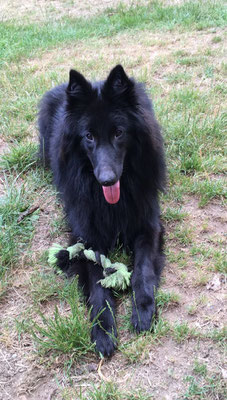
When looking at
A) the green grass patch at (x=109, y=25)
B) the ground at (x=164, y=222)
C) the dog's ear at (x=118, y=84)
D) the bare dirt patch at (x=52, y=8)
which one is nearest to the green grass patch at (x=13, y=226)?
the ground at (x=164, y=222)

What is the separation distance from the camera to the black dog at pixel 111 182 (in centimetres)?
245

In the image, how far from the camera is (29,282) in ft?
9.18

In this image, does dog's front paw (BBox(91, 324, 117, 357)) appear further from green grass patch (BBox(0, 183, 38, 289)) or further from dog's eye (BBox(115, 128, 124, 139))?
dog's eye (BBox(115, 128, 124, 139))

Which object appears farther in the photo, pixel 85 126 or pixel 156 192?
pixel 156 192

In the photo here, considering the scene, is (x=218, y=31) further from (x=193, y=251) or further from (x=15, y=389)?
(x=15, y=389)

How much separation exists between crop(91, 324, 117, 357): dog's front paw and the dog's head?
890 millimetres

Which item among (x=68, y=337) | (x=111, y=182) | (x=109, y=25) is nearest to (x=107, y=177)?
(x=111, y=182)

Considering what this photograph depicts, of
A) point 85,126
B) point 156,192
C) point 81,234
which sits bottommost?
point 81,234

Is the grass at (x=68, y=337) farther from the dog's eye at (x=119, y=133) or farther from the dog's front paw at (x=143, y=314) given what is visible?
the dog's eye at (x=119, y=133)

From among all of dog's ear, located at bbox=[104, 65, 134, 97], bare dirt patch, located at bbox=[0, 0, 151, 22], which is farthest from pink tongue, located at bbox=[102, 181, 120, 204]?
bare dirt patch, located at bbox=[0, 0, 151, 22]

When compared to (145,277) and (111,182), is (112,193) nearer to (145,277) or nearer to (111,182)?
A: (111,182)

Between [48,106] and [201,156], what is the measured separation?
169cm

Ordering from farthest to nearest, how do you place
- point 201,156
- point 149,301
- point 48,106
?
point 48,106
point 201,156
point 149,301

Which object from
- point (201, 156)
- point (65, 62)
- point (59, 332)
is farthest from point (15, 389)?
point (65, 62)
